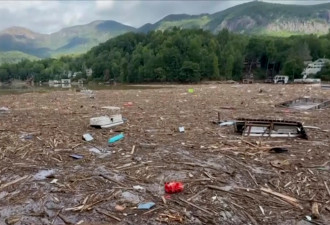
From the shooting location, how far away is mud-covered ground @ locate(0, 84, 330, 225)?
489 cm

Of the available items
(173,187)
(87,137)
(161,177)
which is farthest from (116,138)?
(173,187)

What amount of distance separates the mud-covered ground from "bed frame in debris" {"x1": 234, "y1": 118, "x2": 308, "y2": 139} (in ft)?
1.26

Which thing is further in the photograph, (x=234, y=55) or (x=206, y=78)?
(x=234, y=55)

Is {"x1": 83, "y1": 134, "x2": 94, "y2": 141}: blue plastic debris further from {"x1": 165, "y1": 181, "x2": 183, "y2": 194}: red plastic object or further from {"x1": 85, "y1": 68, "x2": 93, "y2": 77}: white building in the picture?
{"x1": 85, "y1": 68, "x2": 93, "y2": 77}: white building

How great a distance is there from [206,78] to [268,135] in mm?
73067

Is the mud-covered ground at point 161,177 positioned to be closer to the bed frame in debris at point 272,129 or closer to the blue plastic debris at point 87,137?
the blue plastic debris at point 87,137

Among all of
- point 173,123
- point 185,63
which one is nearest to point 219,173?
point 173,123

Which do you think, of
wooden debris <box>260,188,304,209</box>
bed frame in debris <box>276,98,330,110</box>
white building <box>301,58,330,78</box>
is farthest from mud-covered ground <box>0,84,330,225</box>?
white building <box>301,58,330,78</box>

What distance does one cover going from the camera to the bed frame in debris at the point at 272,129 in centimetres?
951

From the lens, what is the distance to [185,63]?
8062 centimetres

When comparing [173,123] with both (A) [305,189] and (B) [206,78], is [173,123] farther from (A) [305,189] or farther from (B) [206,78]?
(B) [206,78]

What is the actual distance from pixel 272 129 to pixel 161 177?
4660mm

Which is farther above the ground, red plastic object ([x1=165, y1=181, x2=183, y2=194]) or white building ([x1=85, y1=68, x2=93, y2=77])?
Answer: red plastic object ([x1=165, y1=181, x2=183, y2=194])

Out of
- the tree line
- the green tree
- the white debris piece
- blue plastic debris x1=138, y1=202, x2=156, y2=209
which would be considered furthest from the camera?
the tree line
